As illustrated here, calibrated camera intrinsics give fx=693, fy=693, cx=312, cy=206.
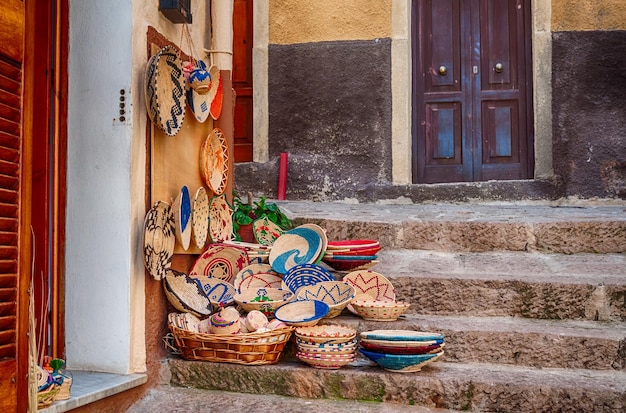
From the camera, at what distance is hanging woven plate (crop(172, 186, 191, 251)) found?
3258 millimetres

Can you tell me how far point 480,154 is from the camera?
6234 millimetres

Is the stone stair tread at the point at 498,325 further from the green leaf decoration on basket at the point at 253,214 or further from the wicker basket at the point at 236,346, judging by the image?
the green leaf decoration on basket at the point at 253,214

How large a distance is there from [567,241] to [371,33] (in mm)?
2900

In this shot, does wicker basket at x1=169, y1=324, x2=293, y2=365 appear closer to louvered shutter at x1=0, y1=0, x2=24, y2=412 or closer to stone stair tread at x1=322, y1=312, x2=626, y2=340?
stone stair tread at x1=322, y1=312, x2=626, y2=340

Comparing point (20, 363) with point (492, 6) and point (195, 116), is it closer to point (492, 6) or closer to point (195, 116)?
point (195, 116)

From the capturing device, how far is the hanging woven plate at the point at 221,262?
11.9 feet

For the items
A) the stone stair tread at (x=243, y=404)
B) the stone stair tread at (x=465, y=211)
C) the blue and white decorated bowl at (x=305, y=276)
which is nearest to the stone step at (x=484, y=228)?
the stone stair tread at (x=465, y=211)

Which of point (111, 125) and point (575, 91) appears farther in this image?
point (575, 91)

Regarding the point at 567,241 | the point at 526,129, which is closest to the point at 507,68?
the point at 526,129

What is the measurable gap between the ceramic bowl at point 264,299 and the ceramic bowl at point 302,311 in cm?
5

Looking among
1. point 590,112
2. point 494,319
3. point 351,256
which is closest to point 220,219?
point 351,256

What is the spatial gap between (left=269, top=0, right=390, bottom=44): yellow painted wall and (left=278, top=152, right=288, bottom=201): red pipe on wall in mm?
1101

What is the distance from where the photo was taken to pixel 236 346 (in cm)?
310

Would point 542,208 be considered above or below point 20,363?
above
